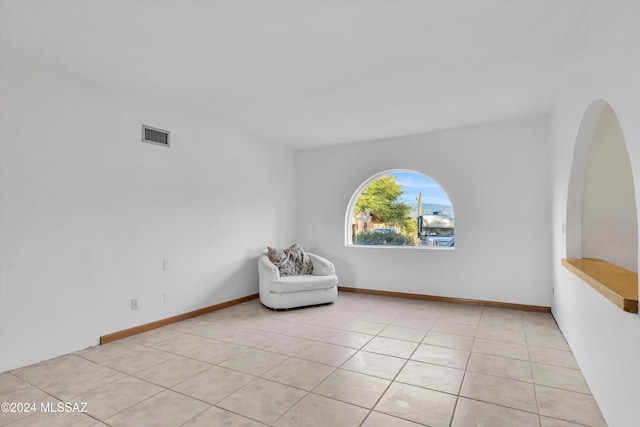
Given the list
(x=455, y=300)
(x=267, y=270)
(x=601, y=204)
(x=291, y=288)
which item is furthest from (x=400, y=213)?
(x=601, y=204)

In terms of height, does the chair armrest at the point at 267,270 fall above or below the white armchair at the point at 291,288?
above

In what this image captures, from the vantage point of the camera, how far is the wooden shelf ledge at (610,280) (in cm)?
145

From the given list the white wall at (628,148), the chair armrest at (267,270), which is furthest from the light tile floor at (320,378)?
the chair armrest at (267,270)

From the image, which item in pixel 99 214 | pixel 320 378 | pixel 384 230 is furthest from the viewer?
pixel 384 230

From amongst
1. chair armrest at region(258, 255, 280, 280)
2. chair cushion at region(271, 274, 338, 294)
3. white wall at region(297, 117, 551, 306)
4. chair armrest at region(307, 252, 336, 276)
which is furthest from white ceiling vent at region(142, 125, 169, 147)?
white wall at region(297, 117, 551, 306)

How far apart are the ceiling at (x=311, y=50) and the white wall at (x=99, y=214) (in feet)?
1.04

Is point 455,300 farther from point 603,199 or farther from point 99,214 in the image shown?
point 99,214

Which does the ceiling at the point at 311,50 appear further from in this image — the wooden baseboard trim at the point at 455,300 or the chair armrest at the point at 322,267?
the wooden baseboard trim at the point at 455,300

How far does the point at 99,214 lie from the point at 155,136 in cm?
107

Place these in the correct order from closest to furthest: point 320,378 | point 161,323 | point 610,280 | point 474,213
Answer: point 610,280 < point 320,378 < point 161,323 < point 474,213

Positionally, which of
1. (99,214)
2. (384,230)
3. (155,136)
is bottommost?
(384,230)

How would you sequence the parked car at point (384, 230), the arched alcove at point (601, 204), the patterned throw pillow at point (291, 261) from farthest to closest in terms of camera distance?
1. the parked car at point (384, 230)
2. the patterned throw pillow at point (291, 261)
3. the arched alcove at point (601, 204)

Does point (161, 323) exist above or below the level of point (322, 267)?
below

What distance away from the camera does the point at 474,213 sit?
4699 millimetres
